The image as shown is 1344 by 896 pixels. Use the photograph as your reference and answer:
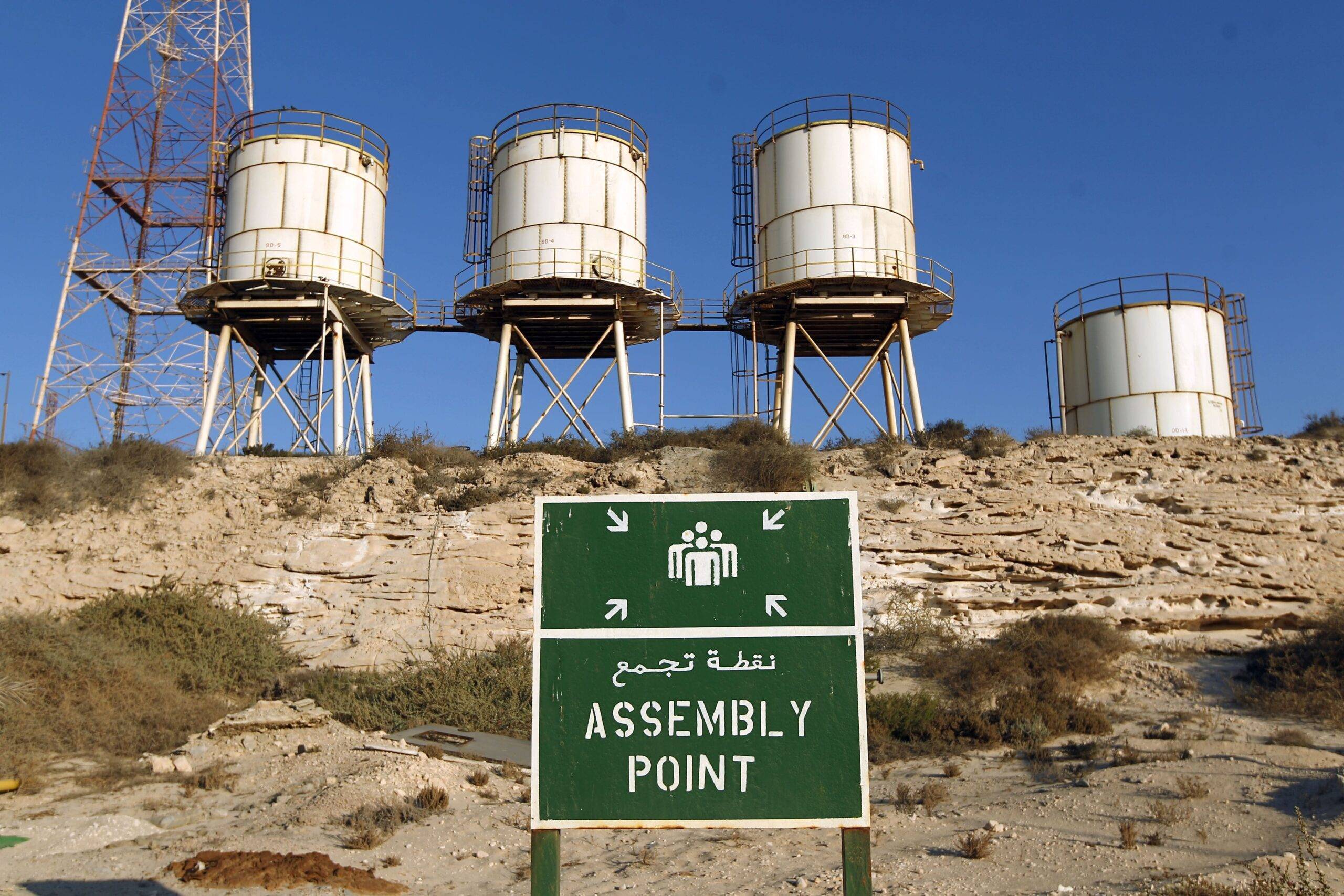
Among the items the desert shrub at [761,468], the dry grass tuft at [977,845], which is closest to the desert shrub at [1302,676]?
the dry grass tuft at [977,845]

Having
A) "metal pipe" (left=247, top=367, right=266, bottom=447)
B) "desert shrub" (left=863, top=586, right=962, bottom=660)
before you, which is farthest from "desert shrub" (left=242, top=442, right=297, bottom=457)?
"desert shrub" (left=863, top=586, right=962, bottom=660)

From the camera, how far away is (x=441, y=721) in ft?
51.0

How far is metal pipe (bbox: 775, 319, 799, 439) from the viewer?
26734 millimetres

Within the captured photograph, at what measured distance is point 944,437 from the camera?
80.0 ft

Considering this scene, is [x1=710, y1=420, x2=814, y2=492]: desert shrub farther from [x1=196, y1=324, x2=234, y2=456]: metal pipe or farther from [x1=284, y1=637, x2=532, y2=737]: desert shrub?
[x1=196, y1=324, x2=234, y2=456]: metal pipe

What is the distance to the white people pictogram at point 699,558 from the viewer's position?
216 inches

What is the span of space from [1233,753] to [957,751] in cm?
331

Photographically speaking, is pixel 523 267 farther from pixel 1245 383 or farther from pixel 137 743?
pixel 1245 383

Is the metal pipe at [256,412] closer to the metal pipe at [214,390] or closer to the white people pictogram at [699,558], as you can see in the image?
the metal pipe at [214,390]

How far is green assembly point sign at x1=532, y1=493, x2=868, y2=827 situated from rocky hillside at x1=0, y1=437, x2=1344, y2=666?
1357 centimetres

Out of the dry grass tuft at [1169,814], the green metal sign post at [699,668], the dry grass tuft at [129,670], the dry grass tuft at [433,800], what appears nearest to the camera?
the green metal sign post at [699,668]

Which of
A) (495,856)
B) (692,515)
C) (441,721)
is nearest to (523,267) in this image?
(441,721)

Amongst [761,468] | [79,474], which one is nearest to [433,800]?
[761,468]

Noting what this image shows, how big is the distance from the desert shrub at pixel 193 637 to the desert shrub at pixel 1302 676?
1548cm
